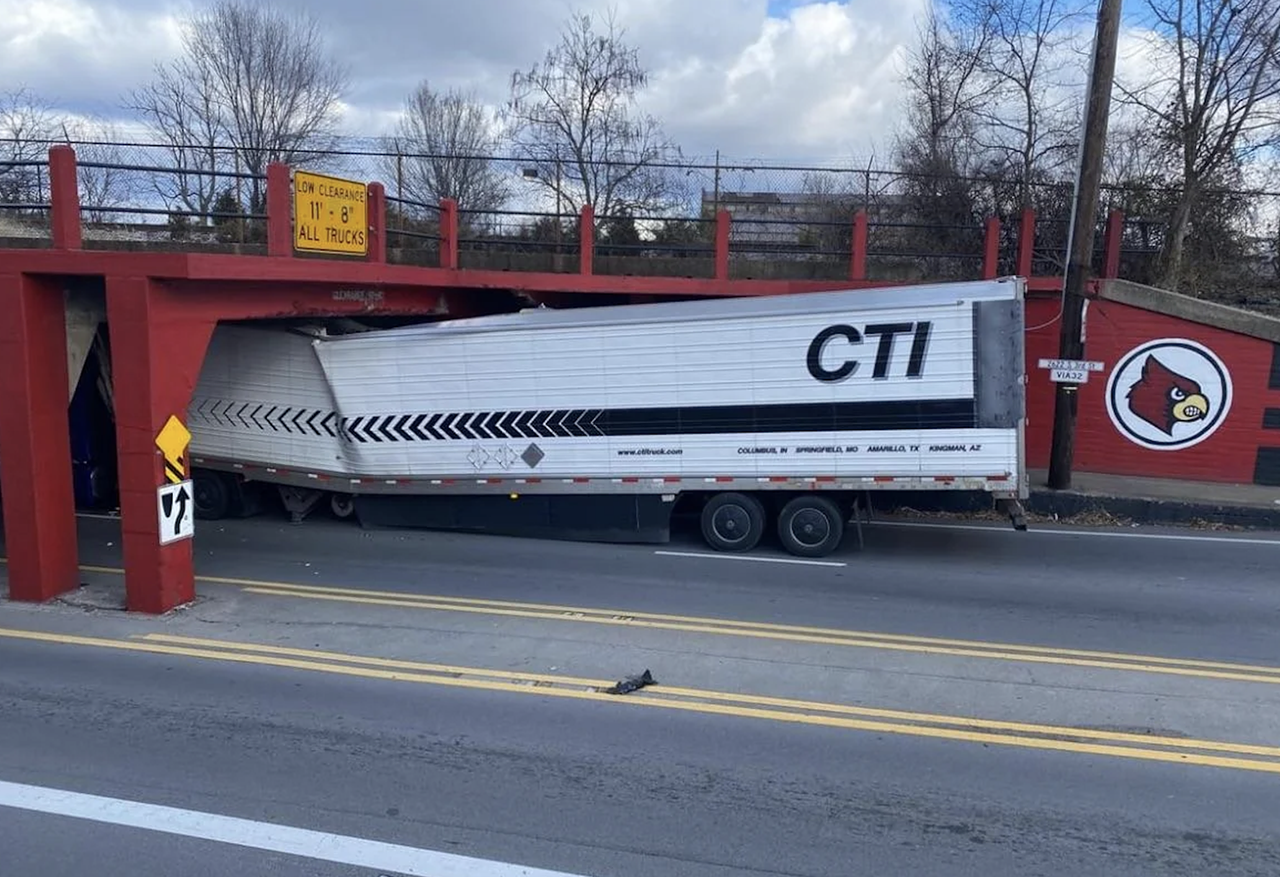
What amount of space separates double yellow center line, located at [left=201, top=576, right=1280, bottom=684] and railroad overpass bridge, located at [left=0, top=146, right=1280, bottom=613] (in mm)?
1849

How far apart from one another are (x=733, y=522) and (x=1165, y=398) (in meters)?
9.11

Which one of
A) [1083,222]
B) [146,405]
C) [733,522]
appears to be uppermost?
[1083,222]

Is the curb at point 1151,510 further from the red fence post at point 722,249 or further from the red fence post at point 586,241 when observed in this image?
the red fence post at point 586,241

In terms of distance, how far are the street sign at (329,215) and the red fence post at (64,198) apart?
214 cm

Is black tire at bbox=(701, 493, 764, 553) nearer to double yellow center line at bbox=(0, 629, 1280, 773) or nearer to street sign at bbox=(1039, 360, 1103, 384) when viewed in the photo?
double yellow center line at bbox=(0, 629, 1280, 773)

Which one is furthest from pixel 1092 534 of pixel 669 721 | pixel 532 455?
pixel 669 721

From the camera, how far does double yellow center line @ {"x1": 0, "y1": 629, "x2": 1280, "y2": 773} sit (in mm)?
6059

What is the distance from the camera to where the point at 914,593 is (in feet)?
33.6

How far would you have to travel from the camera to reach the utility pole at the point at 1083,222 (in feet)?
47.5

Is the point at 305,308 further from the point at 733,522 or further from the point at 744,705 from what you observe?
the point at 744,705

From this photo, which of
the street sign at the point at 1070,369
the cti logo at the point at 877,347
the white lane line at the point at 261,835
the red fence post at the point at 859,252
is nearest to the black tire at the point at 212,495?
the cti logo at the point at 877,347

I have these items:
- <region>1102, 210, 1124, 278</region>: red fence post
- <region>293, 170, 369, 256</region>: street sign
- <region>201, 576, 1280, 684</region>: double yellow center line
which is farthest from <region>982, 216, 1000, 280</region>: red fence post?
<region>293, 170, 369, 256</region>: street sign

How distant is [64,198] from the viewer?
9.26 meters

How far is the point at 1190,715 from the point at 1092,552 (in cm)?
607
